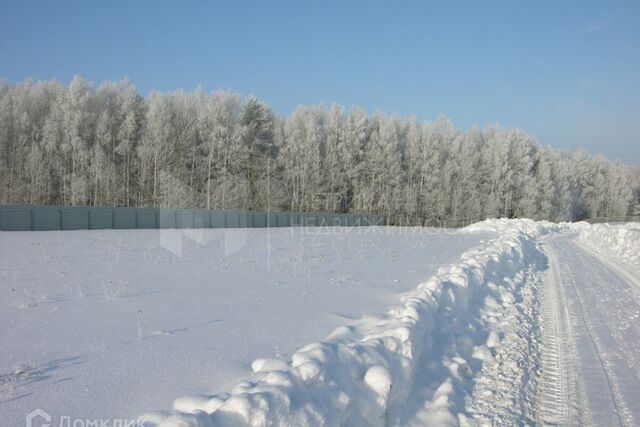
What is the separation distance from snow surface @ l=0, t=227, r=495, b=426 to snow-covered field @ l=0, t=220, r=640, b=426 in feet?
0.09

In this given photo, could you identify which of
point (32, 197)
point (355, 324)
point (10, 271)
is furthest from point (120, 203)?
point (355, 324)

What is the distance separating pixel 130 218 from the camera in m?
30.1

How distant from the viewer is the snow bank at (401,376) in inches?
143

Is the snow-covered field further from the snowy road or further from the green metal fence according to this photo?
the green metal fence

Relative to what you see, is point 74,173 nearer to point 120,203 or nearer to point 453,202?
point 120,203

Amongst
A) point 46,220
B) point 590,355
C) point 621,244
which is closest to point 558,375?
point 590,355

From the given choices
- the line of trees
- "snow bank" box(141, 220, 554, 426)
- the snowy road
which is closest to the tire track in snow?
the snowy road

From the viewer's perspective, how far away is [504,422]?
4.63 m

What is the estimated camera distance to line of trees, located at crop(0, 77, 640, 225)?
4594cm

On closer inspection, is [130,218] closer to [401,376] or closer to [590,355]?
[401,376]

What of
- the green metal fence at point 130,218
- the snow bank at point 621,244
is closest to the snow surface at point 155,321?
the snow bank at point 621,244

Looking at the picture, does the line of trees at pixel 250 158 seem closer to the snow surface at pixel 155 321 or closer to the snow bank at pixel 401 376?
the snow surface at pixel 155 321

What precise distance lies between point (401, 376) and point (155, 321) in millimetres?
3733

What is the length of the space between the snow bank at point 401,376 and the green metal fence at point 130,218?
79.0ft
